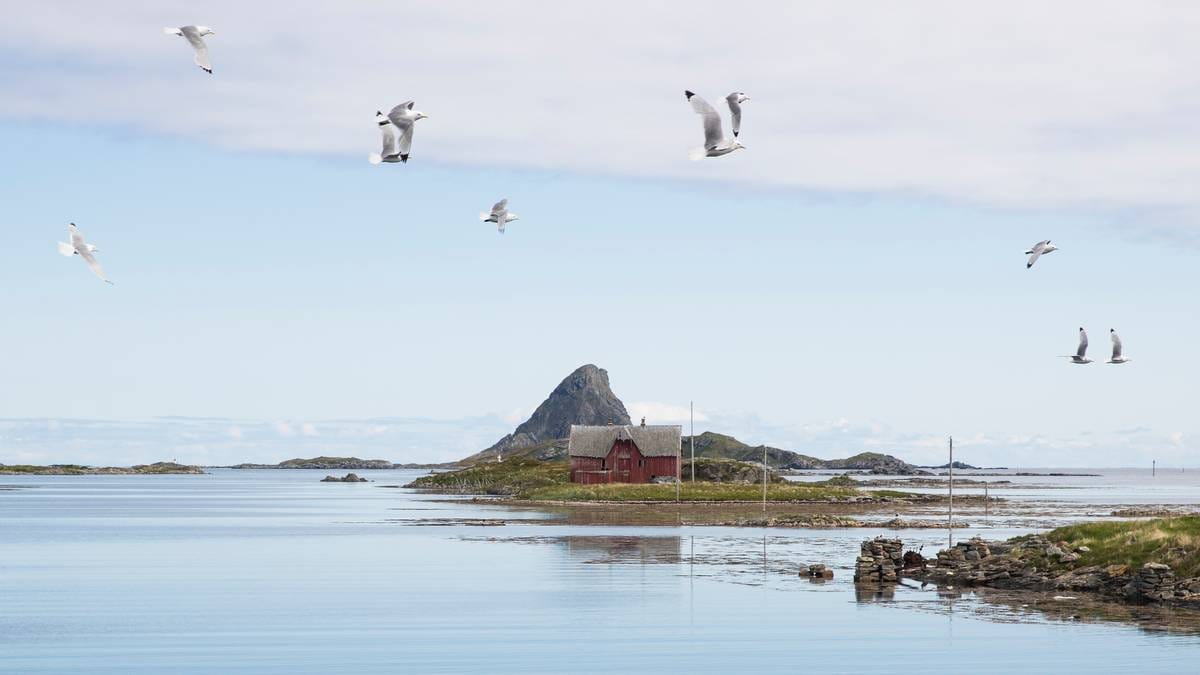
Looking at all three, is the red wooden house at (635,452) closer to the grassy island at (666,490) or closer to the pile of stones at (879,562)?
the grassy island at (666,490)

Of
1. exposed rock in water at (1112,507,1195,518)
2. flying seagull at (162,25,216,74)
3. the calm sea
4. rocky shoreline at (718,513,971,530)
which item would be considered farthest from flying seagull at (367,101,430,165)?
exposed rock in water at (1112,507,1195,518)

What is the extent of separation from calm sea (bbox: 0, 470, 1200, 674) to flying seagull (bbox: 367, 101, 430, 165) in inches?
530

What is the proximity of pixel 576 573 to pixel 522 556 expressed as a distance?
33.1 feet

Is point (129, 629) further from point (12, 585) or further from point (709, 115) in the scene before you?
point (709, 115)

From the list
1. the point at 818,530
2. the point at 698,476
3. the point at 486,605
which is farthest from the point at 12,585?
the point at 698,476

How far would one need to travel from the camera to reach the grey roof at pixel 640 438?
144625 mm

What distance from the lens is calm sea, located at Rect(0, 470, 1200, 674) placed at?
37.9m

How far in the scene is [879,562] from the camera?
2173 inches

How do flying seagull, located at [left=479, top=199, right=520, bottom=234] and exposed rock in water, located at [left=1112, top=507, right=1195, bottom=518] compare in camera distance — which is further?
exposed rock in water, located at [left=1112, top=507, right=1195, bottom=518]

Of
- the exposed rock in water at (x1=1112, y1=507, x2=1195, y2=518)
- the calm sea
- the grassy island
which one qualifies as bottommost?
the calm sea

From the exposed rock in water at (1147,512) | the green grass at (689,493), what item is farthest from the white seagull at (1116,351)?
the green grass at (689,493)

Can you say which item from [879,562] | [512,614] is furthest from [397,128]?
[879,562]

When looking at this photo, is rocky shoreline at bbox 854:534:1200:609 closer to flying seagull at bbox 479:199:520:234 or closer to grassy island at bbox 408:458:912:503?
flying seagull at bbox 479:199:520:234

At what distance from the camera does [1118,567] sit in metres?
49.1
